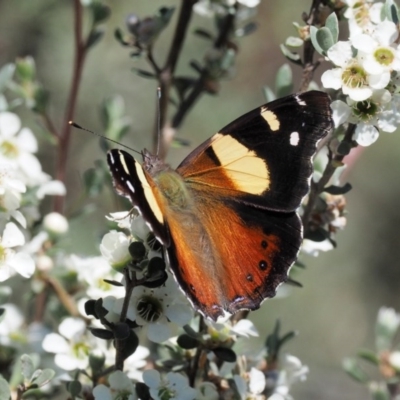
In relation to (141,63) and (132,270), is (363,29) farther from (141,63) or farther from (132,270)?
(141,63)

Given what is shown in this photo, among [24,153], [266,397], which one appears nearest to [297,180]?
[266,397]

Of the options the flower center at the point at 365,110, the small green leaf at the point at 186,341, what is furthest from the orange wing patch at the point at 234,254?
the flower center at the point at 365,110

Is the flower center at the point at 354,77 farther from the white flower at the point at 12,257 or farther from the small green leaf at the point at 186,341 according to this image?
the white flower at the point at 12,257

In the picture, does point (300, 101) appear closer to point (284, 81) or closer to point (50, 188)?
point (284, 81)

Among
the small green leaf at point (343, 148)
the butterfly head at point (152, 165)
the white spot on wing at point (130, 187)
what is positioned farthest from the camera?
the butterfly head at point (152, 165)

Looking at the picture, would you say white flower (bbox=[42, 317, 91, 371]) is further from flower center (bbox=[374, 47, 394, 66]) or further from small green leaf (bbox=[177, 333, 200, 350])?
flower center (bbox=[374, 47, 394, 66])
